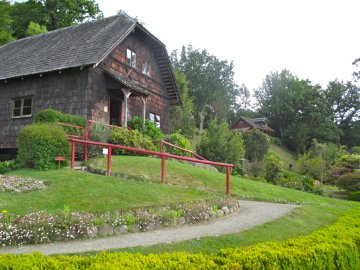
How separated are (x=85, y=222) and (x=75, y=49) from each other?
695 inches

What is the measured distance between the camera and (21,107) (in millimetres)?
23953

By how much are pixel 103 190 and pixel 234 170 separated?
19613 millimetres

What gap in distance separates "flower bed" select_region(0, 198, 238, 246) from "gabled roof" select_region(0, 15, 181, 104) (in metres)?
13.4

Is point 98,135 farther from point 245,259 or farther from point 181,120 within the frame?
point 181,120

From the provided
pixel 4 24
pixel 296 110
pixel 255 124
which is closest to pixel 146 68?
pixel 4 24

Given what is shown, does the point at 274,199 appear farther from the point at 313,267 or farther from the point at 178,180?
the point at 313,267

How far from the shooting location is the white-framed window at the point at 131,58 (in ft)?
82.8

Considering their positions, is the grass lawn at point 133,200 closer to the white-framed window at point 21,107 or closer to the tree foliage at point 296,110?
the white-framed window at point 21,107

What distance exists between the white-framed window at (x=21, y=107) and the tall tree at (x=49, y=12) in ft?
89.9

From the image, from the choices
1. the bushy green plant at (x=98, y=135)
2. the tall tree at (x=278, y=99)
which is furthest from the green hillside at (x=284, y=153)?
the bushy green plant at (x=98, y=135)

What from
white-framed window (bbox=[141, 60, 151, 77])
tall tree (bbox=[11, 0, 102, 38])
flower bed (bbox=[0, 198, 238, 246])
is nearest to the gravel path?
flower bed (bbox=[0, 198, 238, 246])

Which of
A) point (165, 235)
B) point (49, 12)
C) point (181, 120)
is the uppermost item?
point (49, 12)

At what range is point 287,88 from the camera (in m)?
72.7

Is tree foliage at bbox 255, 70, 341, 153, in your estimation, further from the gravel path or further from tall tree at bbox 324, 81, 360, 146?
the gravel path
